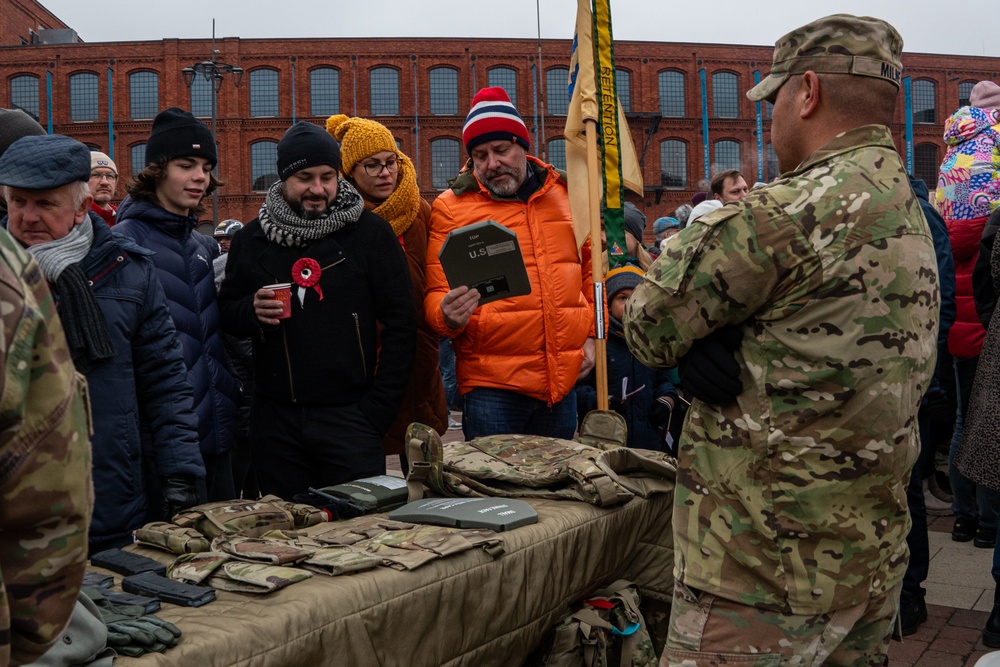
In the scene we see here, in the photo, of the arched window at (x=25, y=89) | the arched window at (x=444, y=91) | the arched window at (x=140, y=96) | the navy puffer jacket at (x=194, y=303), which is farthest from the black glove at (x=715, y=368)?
the arched window at (x=25, y=89)

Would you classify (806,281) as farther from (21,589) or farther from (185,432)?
(185,432)

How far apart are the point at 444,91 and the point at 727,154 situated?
14.6 meters

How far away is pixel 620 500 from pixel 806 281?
1631mm

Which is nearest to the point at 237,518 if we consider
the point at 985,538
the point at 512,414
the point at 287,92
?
the point at 512,414

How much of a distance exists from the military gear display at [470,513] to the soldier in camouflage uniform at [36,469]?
187cm

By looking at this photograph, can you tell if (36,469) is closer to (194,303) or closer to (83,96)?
(194,303)

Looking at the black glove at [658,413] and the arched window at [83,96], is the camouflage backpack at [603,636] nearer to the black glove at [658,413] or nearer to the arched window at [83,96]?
the black glove at [658,413]

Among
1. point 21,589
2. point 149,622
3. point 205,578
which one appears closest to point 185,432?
Result: point 205,578

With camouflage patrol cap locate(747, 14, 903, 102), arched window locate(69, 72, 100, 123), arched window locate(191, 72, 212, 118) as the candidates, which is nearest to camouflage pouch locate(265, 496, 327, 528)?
camouflage patrol cap locate(747, 14, 903, 102)

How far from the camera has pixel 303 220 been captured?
4.16 m

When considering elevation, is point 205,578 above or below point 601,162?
below

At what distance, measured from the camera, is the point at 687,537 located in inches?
95.3

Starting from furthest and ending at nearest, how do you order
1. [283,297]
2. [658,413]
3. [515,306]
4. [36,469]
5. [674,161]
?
[674,161] < [658,413] < [515,306] < [283,297] < [36,469]

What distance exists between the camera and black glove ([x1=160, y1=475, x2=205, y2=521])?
11.2ft
